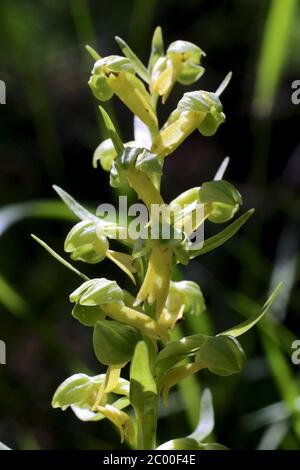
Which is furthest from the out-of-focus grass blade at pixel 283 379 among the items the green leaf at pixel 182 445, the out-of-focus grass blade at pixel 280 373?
the green leaf at pixel 182 445

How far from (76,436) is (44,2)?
1.83 m

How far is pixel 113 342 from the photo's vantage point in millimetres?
865

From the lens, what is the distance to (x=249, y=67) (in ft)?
10.6

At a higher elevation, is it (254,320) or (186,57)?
(186,57)

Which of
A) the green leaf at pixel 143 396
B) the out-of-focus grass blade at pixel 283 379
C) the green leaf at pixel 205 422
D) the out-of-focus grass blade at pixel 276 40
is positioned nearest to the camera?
the green leaf at pixel 143 396

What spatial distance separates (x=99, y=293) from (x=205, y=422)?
287mm

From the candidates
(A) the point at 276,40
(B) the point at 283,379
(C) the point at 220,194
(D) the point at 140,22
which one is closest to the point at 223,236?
(C) the point at 220,194

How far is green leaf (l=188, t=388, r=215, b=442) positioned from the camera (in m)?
1.01

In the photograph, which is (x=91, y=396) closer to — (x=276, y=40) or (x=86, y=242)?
(x=86, y=242)

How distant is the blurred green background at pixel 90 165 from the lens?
2475mm

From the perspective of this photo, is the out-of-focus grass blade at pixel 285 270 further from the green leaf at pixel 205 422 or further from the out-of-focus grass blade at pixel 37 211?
the green leaf at pixel 205 422

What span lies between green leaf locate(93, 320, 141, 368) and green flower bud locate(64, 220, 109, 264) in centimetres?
13
